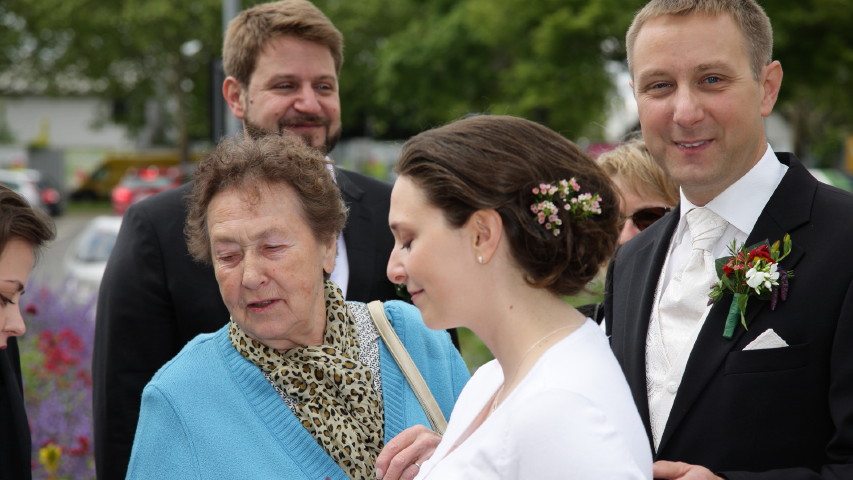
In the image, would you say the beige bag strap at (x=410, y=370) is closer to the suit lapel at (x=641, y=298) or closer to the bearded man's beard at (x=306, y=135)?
the suit lapel at (x=641, y=298)

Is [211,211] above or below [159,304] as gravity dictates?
above

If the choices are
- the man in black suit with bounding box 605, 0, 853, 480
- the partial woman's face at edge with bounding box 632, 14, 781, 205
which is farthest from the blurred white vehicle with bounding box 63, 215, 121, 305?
the partial woman's face at edge with bounding box 632, 14, 781, 205

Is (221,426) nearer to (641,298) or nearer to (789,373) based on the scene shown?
(641,298)

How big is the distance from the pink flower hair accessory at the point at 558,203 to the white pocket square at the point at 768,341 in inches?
29.2

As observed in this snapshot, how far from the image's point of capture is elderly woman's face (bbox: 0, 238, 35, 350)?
10.9 feet

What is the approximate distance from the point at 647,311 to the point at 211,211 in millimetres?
1355

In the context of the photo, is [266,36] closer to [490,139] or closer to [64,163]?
[490,139]

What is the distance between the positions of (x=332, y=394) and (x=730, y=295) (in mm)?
1173

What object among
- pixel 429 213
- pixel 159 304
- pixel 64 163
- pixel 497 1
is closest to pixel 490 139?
pixel 429 213

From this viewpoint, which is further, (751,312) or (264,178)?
(264,178)

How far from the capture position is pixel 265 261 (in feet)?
9.51

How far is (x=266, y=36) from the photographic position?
4.08m

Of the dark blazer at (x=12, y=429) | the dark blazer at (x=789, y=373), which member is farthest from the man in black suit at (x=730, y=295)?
the dark blazer at (x=12, y=429)

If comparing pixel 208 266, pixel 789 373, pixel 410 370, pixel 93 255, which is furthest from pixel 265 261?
pixel 93 255
